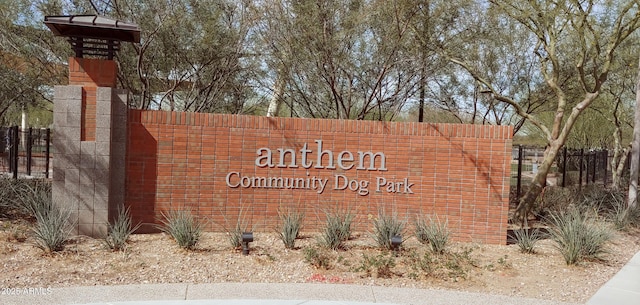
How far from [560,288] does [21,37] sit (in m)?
11.8

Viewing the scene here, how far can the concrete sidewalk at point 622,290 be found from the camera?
6672 mm

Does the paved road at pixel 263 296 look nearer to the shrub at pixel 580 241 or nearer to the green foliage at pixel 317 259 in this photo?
the green foliage at pixel 317 259

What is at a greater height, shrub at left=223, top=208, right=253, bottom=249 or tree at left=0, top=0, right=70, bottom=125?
tree at left=0, top=0, right=70, bottom=125

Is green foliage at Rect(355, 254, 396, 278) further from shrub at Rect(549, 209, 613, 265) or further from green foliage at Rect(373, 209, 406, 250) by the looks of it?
shrub at Rect(549, 209, 613, 265)

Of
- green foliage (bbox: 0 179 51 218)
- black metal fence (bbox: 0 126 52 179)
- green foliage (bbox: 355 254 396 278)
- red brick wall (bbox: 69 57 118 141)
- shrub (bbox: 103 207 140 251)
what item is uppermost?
red brick wall (bbox: 69 57 118 141)

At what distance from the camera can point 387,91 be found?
42.5ft

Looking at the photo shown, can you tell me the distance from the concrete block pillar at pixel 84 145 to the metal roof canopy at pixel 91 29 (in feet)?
1.28

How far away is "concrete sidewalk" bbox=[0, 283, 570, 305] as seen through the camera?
19.9 ft

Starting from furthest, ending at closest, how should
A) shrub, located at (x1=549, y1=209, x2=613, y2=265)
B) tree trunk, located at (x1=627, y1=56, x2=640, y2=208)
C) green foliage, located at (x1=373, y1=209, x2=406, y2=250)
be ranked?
1. tree trunk, located at (x1=627, y1=56, x2=640, y2=208)
2. green foliage, located at (x1=373, y1=209, x2=406, y2=250)
3. shrub, located at (x1=549, y1=209, x2=613, y2=265)

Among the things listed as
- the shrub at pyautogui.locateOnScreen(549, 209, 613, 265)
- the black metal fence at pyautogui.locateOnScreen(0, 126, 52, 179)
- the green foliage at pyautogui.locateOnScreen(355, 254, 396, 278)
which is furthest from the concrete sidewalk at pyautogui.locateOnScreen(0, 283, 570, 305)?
the black metal fence at pyautogui.locateOnScreen(0, 126, 52, 179)

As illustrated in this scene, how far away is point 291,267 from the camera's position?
7.48m

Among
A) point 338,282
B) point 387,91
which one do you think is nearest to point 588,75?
point 387,91

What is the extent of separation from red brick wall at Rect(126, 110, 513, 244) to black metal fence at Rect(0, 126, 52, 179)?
5.91 m

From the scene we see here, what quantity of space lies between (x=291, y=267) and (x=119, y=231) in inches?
109
